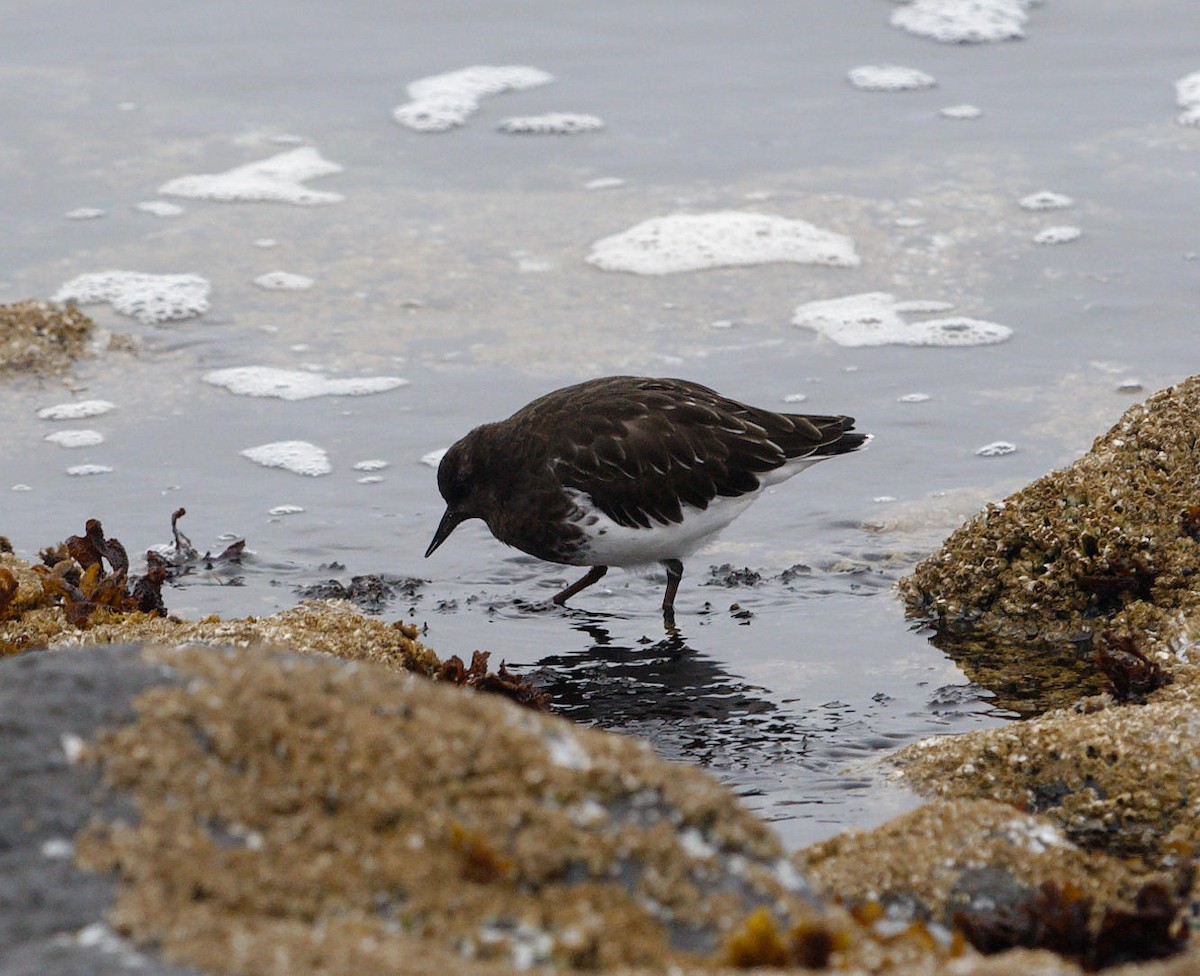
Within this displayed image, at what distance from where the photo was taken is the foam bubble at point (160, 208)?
12.3 metres

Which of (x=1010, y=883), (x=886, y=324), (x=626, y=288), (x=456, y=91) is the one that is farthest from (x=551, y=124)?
(x=1010, y=883)

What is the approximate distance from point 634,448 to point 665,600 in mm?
708

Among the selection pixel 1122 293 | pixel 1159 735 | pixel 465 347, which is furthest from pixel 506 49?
pixel 1159 735

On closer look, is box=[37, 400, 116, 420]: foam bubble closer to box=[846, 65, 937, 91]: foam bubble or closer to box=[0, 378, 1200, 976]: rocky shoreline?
box=[0, 378, 1200, 976]: rocky shoreline

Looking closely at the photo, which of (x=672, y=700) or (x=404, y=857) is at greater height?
(x=404, y=857)

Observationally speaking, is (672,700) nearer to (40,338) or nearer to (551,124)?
(40,338)

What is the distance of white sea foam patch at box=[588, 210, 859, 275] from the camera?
11367 millimetres

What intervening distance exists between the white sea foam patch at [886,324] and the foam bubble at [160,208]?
5004mm

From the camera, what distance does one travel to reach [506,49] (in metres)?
15.5

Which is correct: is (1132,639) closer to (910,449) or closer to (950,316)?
(910,449)

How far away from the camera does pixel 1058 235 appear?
11461mm

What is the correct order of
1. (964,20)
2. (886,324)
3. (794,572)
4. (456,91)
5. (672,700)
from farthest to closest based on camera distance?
(964,20) → (456,91) → (886,324) → (794,572) → (672,700)

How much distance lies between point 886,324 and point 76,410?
5.10 meters

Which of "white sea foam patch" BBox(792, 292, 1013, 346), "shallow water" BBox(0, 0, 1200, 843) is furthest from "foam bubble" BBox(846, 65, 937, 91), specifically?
"white sea foam patch" BBox(792, 292, 1013, 346)
